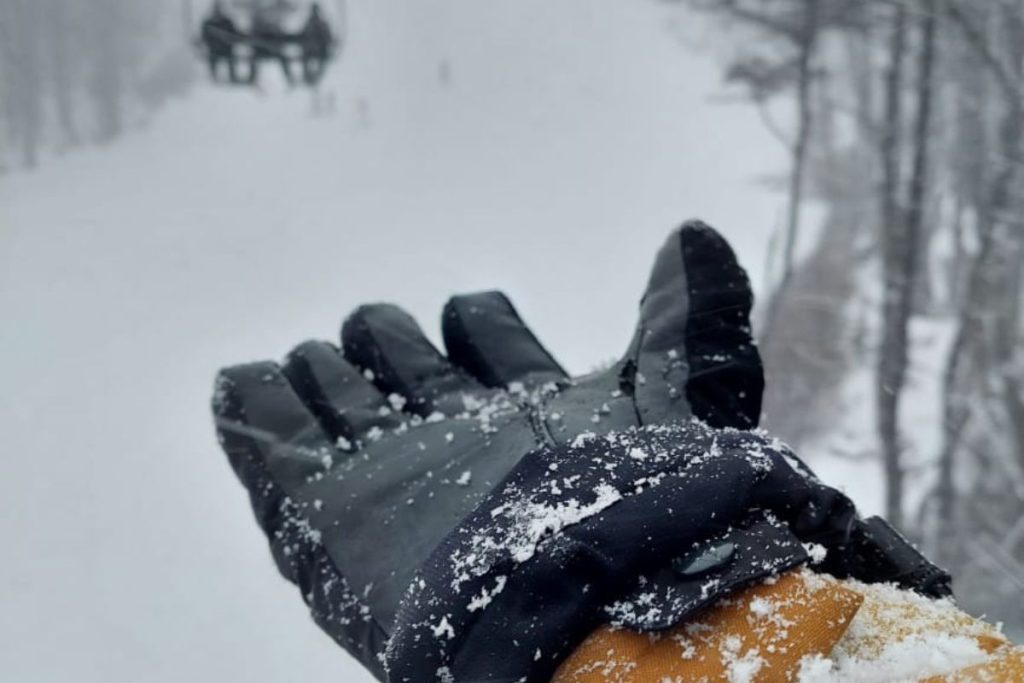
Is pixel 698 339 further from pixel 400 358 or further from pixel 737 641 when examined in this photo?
pixel 737 641

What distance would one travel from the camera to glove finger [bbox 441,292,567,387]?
162 cm

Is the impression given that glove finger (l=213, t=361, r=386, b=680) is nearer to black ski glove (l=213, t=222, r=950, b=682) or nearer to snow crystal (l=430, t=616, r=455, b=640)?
black ski glove (l=213, t=222, r=950, b=682)

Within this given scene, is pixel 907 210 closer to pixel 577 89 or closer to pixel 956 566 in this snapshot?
pixel 956 566

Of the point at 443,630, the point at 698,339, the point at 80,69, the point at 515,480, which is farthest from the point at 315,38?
the point at 80,69

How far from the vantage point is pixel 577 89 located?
57.6 ft

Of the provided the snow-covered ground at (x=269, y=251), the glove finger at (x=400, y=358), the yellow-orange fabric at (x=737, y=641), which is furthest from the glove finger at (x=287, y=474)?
the snow-covered ground at (x=269, y=251)

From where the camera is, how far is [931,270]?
663 cm

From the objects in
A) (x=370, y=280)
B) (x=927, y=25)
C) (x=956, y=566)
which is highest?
(x=927, y=25)

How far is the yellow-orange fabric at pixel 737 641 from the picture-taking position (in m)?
0.75

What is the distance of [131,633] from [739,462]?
2.13 m

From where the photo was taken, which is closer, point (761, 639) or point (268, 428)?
point (761, 639)

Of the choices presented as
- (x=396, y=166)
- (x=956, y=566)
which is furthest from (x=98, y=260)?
(x=956, y=566)

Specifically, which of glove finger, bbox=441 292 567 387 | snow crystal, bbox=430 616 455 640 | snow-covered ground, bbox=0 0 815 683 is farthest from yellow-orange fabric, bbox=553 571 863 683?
snow-covered ground, bbox=0 0 815 683

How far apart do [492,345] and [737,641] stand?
948mm
